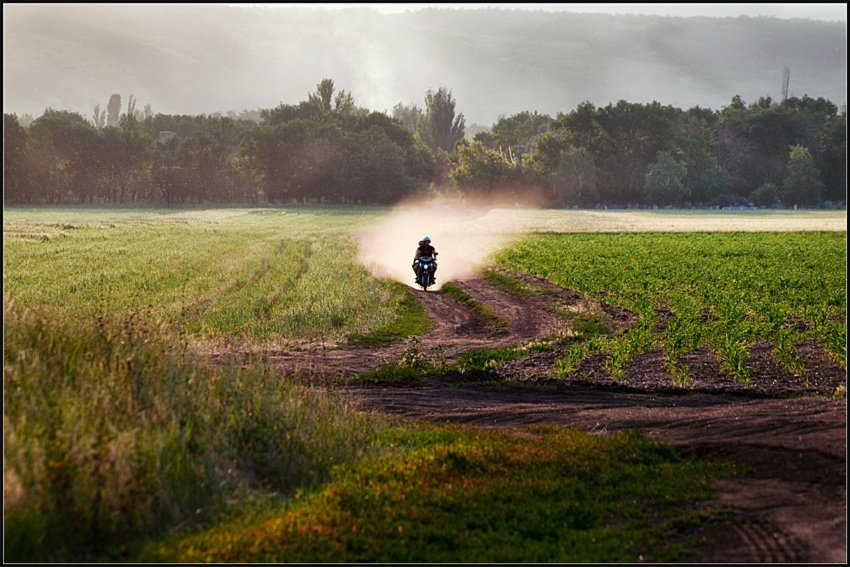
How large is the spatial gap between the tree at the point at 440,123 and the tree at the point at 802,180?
7392 cm

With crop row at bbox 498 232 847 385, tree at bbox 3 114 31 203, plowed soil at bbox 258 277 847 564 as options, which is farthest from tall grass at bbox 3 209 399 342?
tree at bbox 3 114 31 203

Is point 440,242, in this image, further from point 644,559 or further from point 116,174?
point 116,174

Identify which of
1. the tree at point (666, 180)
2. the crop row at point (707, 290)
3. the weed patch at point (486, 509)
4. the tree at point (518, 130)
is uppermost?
the tree at point (518, 130)

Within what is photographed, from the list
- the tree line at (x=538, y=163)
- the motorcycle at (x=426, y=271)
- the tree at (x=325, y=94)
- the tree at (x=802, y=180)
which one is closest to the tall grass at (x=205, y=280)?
the motorcycle at (x=426, y=271)

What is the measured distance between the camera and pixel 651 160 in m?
119

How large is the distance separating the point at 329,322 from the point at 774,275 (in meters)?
20.6

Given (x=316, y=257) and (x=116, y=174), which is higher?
(x=116, y=174)

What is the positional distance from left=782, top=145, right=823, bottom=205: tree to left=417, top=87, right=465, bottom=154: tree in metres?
73.9

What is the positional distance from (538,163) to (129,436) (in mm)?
116062

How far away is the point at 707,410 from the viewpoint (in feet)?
42.9

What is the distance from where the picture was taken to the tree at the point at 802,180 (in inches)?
4400

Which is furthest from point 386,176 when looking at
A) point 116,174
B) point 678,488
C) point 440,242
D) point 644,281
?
point 678,488

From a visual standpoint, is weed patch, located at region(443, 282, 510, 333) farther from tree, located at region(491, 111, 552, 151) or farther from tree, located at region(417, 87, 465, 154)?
tree, located at region(417, 87, 465, 154)

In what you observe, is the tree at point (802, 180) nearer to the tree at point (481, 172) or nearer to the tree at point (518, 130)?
the tree at point (481, 172)
